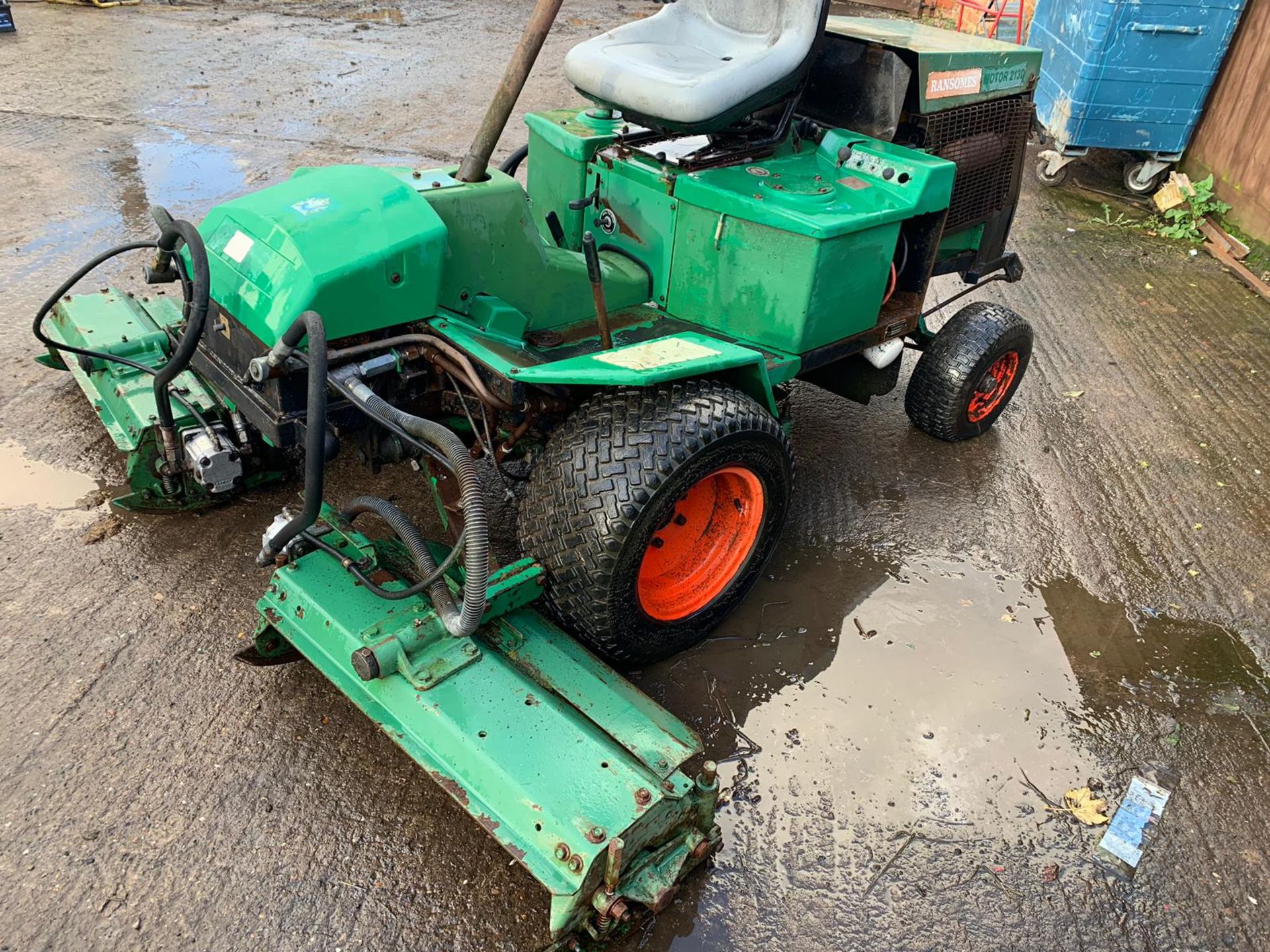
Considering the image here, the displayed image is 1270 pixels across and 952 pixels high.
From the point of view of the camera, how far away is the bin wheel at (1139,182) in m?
6.85

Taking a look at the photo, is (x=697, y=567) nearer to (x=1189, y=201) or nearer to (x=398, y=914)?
(x=398, y=914)

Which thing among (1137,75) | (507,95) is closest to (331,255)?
(507,95)

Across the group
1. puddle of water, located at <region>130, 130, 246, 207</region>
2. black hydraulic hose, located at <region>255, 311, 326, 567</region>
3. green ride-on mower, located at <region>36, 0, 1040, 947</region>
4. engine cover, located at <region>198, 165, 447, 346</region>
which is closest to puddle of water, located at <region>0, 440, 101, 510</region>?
green ride-on mower, located at <region>36, 0, 1040, 947</region>

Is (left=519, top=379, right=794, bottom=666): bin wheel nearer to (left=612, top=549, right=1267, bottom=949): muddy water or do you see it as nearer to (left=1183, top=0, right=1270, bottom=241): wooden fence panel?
(left=612, top=549, right=1267, bottom=949): muddy water

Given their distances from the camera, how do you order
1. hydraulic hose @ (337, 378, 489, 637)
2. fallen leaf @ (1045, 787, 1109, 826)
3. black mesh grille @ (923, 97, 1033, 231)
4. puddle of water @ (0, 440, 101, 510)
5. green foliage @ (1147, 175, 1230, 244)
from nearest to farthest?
hydraulic hose @ (337, 378, 489, 637), fallen leaf @ (1045, 787, 1109, 826), puddle of water @ (0, 440, 101, 510), black mesh grille @ (923, 97, 1033, 231), green foliage @ (1147, 175, 1230, 244)

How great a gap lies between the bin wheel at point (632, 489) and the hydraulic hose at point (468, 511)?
352mm

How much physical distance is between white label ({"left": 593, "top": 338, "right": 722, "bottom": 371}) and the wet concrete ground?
3.10 feet

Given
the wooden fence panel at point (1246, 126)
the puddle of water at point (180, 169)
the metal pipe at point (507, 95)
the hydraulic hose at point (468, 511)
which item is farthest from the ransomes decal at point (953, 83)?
the puddle of water at point (180, 169)

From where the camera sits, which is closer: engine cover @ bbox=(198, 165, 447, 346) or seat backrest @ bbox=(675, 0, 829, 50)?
engine cover @ bbox=(198, 165, 447, 346)

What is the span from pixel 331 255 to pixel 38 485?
1.69 metres

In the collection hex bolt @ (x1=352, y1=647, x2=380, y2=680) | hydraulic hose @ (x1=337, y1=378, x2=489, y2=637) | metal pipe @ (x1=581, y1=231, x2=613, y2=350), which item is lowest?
hex bolt @ (x1=352, y1=647, x2=380, y2=680)

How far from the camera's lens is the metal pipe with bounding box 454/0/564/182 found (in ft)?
8.55

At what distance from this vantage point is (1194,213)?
643 cm

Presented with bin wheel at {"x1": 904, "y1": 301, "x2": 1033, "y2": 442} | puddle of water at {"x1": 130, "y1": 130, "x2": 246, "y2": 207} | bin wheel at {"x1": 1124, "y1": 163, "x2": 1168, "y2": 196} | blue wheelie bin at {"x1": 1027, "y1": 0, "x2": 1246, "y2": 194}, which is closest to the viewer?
bin wheel at {"x1": 904, "y1": 301, "x2": 1033, "y2": 442}
